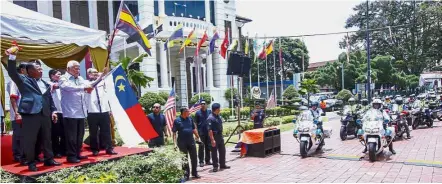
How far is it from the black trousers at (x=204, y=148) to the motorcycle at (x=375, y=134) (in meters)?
3.44

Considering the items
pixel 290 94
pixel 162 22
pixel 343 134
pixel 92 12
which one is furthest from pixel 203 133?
pixel 290 94

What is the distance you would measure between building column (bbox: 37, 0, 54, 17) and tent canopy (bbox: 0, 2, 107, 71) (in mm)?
12612

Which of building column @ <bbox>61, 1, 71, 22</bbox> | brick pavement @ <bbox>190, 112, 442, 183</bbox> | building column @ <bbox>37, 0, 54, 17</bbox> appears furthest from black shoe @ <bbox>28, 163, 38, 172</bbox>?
building column @ <bbox>61, 1, 71, 22</bbox>

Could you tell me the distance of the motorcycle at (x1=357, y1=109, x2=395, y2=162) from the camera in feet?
25.4

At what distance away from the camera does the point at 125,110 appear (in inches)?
235

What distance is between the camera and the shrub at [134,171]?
14.8 ft

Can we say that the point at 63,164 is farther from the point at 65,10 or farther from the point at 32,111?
the point at 65,10

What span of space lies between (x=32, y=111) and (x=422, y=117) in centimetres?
1321

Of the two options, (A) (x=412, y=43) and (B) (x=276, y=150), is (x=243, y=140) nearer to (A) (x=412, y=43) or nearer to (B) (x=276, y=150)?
(B) (x=276, y=150)

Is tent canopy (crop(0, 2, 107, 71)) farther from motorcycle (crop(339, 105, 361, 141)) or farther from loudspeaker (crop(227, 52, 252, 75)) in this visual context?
motorcycle (crop(339, 105, 361, 141))

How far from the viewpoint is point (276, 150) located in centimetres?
946

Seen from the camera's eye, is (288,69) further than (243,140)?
Yes

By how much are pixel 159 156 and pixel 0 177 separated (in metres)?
2.09

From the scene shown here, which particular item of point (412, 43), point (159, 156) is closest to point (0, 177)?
point (159, 156)
